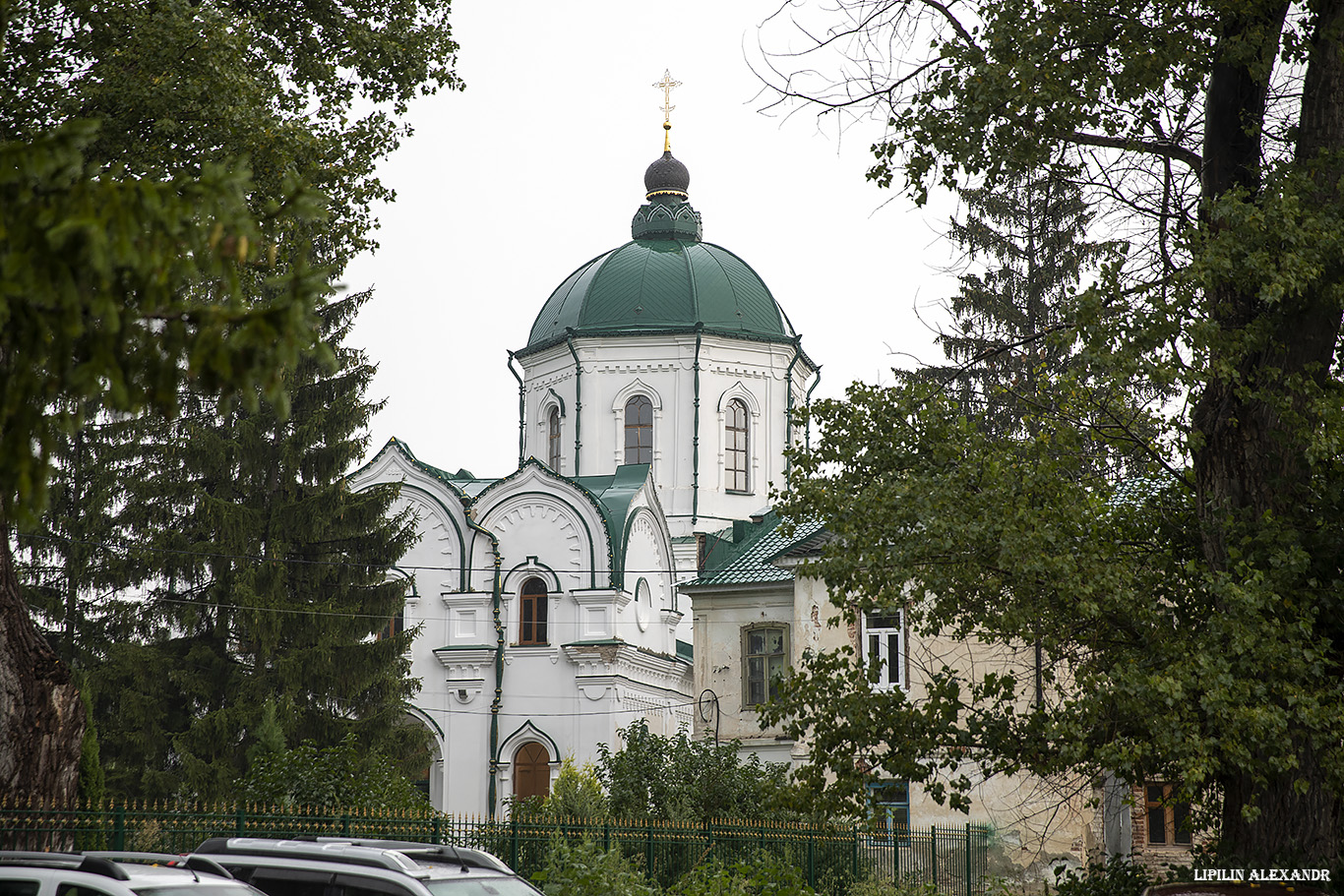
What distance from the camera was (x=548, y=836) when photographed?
15273 millimetres

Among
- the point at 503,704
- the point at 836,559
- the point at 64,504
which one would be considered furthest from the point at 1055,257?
the point at 64,504

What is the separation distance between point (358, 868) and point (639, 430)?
31.2 meters

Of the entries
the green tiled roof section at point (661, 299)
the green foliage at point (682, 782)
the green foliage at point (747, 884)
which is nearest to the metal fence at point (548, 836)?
the green foliage at point (747, 884)

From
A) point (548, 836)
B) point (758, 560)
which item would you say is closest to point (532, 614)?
point (758, 560)

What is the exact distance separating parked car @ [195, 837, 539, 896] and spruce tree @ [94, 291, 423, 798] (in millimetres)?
15310

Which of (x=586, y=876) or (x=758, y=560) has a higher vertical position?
(x=758, y=560)

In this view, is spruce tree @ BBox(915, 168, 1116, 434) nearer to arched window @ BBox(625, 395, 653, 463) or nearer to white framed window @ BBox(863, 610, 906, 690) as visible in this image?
white framed window @ BBox(863, 610, 906, 690)

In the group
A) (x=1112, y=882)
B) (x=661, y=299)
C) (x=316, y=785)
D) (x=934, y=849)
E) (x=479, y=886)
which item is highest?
(x=661, y=299)

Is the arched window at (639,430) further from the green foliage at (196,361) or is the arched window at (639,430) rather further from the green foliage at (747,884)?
the green foliage at (747,884)

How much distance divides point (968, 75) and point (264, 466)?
63.3 ft

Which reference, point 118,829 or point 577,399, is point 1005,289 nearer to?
point 577,399

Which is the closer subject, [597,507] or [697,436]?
[597,507]

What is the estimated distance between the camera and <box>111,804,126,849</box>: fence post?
12062mm

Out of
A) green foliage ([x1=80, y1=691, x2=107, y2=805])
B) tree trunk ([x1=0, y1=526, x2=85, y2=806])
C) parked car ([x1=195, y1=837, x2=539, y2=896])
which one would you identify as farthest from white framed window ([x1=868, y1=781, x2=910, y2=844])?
green foliage ([x1=80, y1=691, x2=107, y2=805])
